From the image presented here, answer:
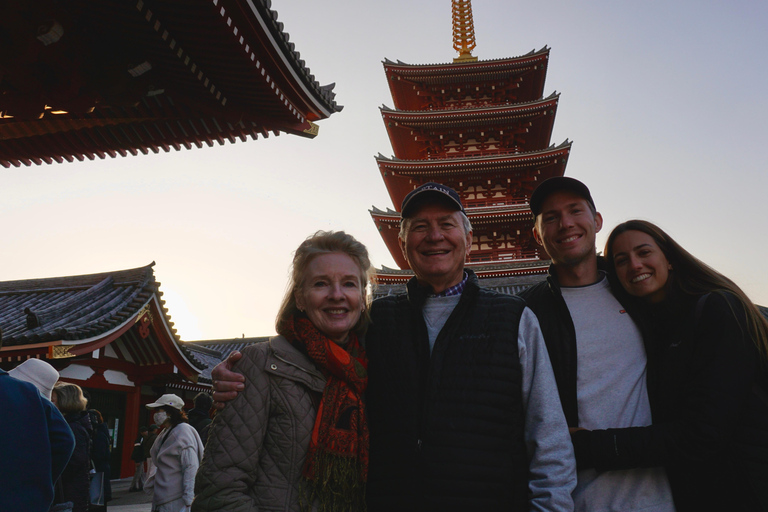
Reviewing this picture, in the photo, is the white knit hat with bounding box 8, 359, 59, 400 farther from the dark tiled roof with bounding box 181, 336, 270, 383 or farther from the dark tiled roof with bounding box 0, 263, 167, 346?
the dark tiled roof with bounding box 0, 263, 167, 346

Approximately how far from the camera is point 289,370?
180 centimetres

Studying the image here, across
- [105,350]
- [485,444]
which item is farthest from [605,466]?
[105,350]

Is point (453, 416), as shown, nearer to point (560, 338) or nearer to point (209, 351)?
point (560, 338)

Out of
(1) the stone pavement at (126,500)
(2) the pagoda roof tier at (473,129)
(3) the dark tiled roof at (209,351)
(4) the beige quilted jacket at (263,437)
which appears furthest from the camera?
(2) the pagoda roof tier at (473,129)

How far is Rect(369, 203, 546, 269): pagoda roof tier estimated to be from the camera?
51.8ft

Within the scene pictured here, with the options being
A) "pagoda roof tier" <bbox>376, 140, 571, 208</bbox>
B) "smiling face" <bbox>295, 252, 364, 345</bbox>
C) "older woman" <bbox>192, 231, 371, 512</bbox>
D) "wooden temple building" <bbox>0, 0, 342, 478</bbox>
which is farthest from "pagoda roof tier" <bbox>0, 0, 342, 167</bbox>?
"pagoda roof tier" <bbox>376, 140, 571, 208</bbox>

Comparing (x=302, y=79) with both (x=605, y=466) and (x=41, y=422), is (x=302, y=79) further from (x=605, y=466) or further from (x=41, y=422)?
(x=605, y=466)

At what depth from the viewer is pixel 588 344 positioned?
6.73 feet

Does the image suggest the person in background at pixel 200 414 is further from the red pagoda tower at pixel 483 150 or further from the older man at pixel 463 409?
the red pagoda tower at pixel 483 150

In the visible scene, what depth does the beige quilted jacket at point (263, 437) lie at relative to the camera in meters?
1.65

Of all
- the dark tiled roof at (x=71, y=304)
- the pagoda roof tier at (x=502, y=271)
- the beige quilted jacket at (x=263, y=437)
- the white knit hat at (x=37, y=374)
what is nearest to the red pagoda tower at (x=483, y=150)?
the pagoda roof tier at (x=502, y=271)

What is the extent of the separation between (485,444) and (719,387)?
84 cm

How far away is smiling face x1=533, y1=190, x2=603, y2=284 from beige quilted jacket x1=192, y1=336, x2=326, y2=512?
1.19 meters

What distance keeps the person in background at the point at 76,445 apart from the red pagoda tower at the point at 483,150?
1019 cm
